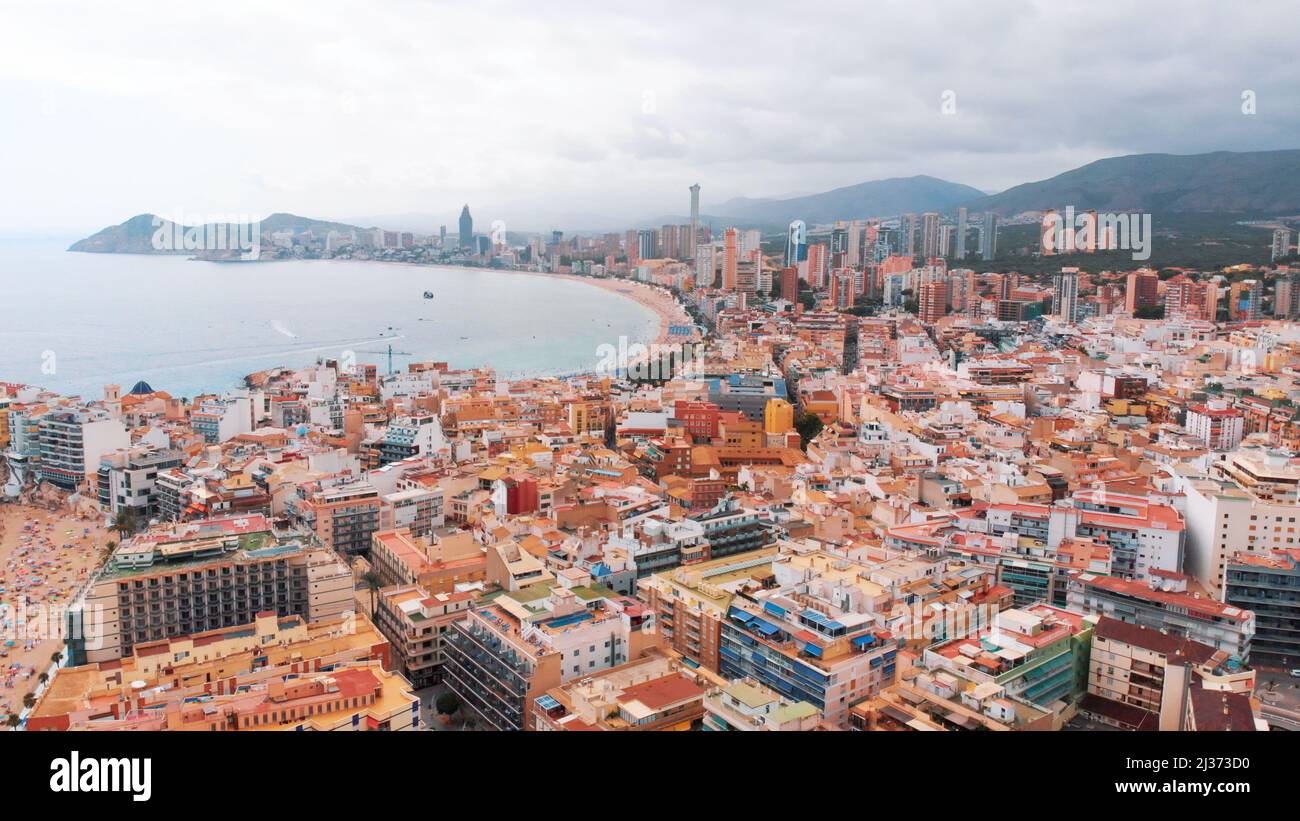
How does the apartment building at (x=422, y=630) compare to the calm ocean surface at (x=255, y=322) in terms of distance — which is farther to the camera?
the calm ocean surface at (x=255, y=322)

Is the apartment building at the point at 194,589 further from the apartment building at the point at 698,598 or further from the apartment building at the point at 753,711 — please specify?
the apartment building at the point at 753,711

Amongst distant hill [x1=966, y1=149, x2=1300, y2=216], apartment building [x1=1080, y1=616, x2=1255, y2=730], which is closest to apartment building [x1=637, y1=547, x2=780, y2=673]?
apartment building [x1=1080, y1=616, x2=1255, y2=730]

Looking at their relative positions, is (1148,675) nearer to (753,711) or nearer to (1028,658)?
(1028,658)

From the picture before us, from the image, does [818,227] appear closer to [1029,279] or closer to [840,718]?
[1029,279]

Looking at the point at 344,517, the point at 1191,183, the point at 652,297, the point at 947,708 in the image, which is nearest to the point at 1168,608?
the point at 947,708

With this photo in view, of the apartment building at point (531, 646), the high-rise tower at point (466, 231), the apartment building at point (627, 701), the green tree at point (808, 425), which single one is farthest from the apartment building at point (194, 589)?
the high-rise tower at point (466, 231)

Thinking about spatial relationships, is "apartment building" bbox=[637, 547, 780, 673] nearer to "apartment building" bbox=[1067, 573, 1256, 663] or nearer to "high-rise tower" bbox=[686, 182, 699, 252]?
"apartment building" bbox=[1067, 573, 1256, 663]
